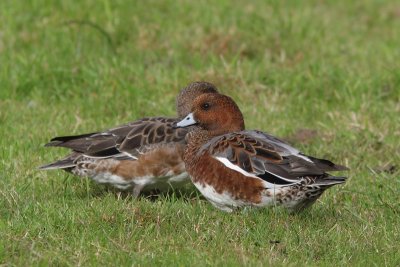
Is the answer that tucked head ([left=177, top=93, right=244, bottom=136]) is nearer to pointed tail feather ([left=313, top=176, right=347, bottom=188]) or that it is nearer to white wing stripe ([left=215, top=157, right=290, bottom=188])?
white wing stripe ([left=215, top=157, right=290, bottom=188])

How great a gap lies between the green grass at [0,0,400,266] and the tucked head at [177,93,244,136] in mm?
535

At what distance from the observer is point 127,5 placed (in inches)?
405

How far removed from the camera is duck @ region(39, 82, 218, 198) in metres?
6.57

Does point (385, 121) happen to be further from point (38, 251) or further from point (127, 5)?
point (38, 251)

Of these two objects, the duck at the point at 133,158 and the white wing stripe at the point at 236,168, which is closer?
the white wing stripe at the point at 236,168

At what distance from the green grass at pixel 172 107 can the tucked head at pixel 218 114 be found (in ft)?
1.75

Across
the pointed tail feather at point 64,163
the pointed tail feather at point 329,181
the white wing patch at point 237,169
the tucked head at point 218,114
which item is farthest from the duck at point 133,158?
the pointed tail feather at point 329,181

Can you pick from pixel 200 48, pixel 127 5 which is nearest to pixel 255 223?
pixel 200 48

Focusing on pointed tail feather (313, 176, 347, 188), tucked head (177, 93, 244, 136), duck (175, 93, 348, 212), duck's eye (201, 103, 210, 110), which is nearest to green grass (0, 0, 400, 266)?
duck (175, 93, 348, 212)

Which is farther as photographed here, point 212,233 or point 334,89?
point 334,89

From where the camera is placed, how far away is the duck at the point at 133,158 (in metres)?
6.57

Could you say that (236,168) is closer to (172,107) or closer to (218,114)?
(218,114)

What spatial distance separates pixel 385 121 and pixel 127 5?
140 inches

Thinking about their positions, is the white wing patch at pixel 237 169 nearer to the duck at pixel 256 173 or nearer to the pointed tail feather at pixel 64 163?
the duck at pixel 256 173
